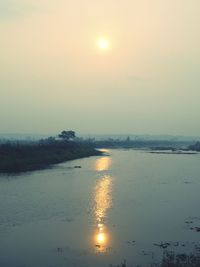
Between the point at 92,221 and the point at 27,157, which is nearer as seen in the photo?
the point at 92,221

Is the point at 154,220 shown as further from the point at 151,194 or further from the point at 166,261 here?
the point at 151,194

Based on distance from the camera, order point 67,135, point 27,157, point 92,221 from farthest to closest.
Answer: point 67,135 → point 27,157 → point 92,221

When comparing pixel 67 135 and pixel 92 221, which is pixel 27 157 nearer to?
pixel 92 221

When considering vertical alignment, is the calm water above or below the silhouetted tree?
below

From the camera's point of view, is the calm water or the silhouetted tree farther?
the silhouetted tree

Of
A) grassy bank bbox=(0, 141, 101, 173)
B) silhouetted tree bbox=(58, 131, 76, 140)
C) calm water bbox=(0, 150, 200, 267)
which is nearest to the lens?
calm water bbox=(0, 150, 200, 267)

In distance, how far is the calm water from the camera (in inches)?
509

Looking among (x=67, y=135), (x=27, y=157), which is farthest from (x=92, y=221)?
(x=67, y=135)

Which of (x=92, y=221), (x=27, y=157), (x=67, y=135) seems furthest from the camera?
(x=67, y=135)

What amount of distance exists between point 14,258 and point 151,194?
13.7 metres

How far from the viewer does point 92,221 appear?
17594 mm

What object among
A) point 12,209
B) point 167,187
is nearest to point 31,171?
point 167,187

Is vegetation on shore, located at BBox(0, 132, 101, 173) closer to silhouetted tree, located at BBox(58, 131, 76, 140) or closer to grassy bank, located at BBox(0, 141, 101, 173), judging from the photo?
grassy bank, located at BBox(0, 141, 101, 173)

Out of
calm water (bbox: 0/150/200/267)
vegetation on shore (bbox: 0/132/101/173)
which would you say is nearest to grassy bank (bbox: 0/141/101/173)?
vegetation on shore (bbox: 0/132/101/173)
